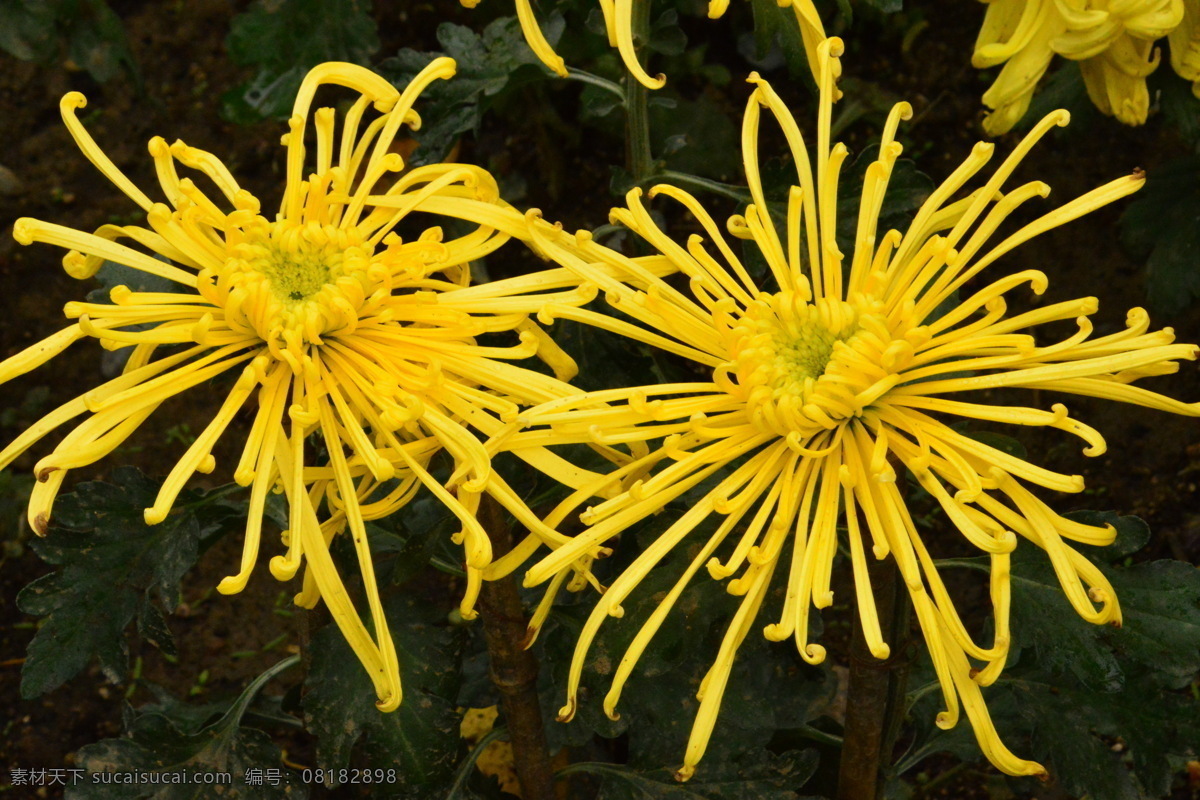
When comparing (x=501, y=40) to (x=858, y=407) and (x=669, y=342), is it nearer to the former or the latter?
(x=669, y=342)

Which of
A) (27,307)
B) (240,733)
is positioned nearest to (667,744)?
(240,733)

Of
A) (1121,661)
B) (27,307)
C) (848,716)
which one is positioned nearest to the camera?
(848,716)

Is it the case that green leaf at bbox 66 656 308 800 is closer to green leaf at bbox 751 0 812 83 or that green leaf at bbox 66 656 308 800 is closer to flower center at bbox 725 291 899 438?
flower center at bbox 725 291 899 438

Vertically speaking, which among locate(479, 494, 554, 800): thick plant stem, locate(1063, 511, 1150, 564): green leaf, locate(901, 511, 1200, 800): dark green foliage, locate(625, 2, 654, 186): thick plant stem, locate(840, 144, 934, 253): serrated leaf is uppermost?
locate(625, 2, 654, 186): thick plant stem

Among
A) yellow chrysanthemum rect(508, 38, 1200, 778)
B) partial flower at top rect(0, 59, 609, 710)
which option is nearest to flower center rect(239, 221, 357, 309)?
partial flower at top rect(0, 59, 609, 710)

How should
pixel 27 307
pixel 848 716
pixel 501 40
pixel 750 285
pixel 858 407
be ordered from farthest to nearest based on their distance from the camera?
pixel 27 307 < pixel 501 40 < pixel 848 716 < pixel 750 285 < pixel 858 407

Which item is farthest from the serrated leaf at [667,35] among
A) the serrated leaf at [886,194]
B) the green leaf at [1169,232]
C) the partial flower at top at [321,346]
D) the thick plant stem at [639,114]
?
the green leaf at [1169,232]
